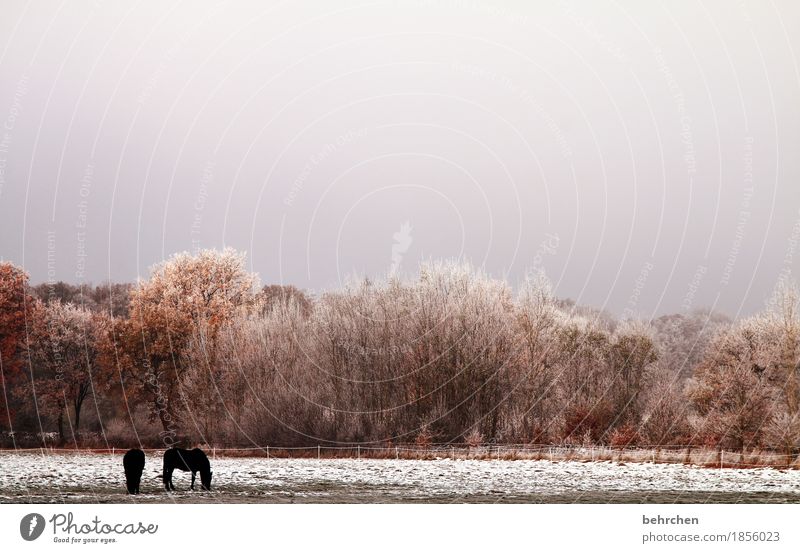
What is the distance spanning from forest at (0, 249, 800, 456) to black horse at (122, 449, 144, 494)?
10722 millimetres

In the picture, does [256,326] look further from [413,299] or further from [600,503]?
[600,503]

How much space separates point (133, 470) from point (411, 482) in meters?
6.88

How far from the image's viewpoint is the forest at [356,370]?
99.7 feet

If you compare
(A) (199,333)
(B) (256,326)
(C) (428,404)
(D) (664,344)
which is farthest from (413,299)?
(D) (664,344)

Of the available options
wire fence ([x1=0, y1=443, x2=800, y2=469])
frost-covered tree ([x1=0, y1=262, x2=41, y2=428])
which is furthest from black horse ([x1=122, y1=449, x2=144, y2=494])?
frost-covered tree ([x1=0, y1=262, x2=41, y2=428])

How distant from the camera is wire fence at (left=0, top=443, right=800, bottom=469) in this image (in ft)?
85.7

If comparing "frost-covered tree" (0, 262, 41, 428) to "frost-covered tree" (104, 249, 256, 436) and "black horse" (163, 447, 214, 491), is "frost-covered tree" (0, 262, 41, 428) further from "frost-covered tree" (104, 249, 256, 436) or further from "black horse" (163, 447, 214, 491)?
"black horse" (163, 447, 214, 491)

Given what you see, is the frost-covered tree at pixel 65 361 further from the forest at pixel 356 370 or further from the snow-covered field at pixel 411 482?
the snow-covered field at pixel 411 482

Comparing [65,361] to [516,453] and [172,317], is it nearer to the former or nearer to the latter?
[172,317]

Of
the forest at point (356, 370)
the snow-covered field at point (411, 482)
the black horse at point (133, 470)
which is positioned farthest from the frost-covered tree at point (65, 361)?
the black horse at point (133, 470)

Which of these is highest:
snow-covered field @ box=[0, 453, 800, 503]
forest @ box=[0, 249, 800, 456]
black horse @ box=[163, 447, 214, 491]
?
forest @ box=[0, 249, 800, 456]

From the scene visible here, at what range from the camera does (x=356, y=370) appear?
32.0 metres

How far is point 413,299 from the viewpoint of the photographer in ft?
105

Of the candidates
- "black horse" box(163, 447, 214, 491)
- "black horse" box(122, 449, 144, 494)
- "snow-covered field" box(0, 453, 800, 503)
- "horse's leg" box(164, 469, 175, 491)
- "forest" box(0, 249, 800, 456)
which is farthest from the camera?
"forest" box(0, 249, 800, 456)
